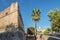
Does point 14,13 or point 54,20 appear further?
point 54,20

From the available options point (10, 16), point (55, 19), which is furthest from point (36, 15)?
point (10, 16)

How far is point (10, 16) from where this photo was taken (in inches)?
1073

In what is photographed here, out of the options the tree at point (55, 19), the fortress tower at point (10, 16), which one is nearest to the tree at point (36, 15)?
the tree at point (55, 19)

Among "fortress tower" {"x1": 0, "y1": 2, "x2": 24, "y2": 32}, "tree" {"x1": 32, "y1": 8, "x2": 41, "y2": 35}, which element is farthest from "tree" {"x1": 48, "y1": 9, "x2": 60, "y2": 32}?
"fortress tower" {"x1": 0, "y1": 2, "x2": 24, "y2": 32}

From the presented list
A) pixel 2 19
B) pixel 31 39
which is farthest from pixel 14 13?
pixel 31 39

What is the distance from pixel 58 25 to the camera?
54.2 metres

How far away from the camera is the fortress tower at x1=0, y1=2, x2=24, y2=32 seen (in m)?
26.1

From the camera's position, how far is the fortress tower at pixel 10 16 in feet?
85.6

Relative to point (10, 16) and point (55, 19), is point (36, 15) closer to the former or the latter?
point (55, 19)

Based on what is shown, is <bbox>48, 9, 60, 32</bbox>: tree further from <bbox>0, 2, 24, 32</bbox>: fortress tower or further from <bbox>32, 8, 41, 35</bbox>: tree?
<bbox>0, 2, 24, 32</bbox>: fortress tower

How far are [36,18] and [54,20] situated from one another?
6.24m

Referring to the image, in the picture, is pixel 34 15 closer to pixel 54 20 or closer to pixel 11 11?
pixel 54 20

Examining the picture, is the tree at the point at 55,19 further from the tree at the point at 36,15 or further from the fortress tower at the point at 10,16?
the fortress tower at the point at 10,16

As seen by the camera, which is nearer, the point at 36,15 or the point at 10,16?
the point at 10,16
